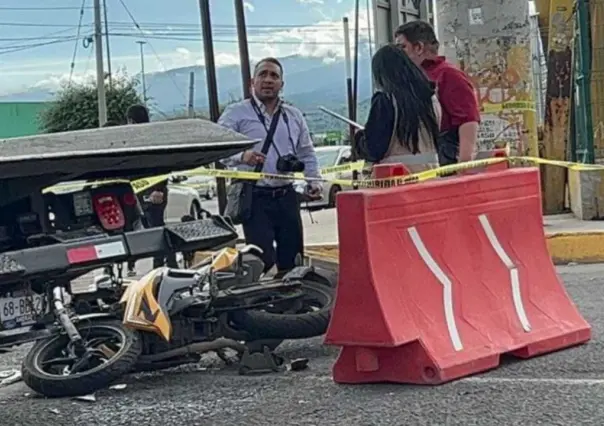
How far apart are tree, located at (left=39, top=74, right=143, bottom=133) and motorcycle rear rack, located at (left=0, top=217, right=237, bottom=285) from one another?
148ft

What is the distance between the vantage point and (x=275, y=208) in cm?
777

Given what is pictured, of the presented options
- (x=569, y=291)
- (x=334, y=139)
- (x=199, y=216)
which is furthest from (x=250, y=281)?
(x=334, y=139)

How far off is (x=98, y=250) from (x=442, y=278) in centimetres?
182

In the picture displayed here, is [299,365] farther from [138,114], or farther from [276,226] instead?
[138,114]

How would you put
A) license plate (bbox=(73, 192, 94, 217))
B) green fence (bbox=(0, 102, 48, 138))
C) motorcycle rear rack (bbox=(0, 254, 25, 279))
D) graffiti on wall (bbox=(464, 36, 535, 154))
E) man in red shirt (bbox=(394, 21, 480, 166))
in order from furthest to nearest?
green fence (bbox=(0, 102, 48, 138))
graffiti on wall (bbox=(464, 36, 535, 154))
man in red shirt (bbox=(394, 21, 480, 166))
license plate (bbox=(73, 192, 94, 217))
motorcycle rear rack (bbox=(0, 254, 25, 279))

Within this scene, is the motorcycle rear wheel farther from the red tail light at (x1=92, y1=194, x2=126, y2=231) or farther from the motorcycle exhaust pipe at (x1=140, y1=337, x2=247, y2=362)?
the red tail light at (x1=92, y1=194, x2=126, y2=231)

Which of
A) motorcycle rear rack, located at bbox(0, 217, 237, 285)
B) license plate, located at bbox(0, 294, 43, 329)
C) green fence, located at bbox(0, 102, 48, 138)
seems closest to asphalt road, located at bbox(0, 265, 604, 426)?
license plate, located at bbox(0, 294, 43, 329)

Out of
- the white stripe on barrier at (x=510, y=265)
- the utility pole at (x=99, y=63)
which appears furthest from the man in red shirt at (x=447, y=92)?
the utility pole at (x=99, y=63)

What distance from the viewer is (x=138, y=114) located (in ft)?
33.8

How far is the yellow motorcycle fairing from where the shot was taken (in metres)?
6.00

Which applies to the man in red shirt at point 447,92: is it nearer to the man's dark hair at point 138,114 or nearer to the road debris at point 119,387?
the road debris at point 119,387

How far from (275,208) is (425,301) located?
2056 millimetres

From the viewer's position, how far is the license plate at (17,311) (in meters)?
5.77

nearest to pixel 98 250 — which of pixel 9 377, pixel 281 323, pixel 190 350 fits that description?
pixel 190 350
